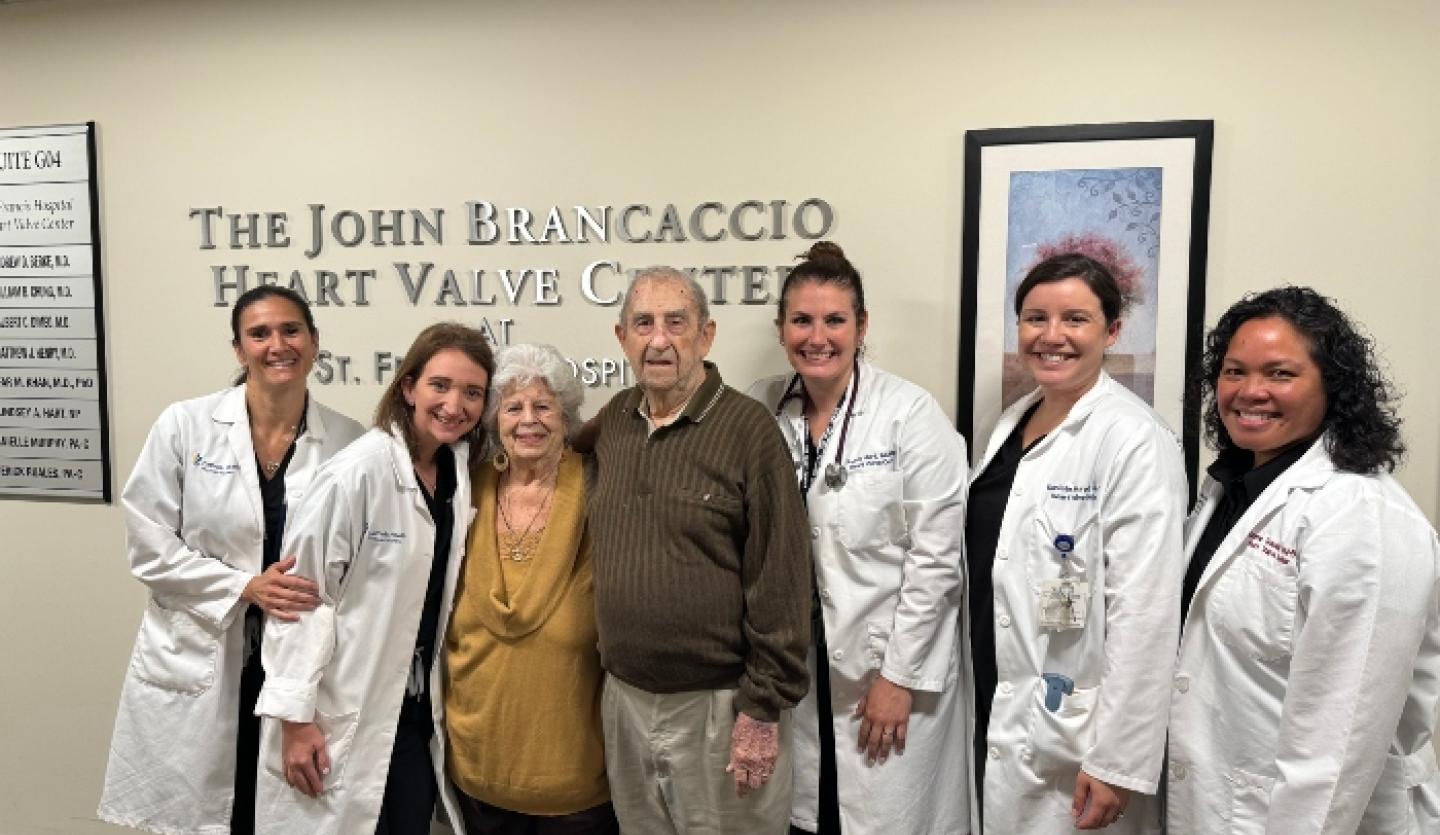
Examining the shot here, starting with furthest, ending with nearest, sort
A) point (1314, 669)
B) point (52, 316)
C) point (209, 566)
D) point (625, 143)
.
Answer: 1. point (52, 316)
2. point (625, 143)
3. point (209, 566)
4. point (1314, 669)

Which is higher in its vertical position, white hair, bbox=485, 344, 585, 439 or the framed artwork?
the framed artwork

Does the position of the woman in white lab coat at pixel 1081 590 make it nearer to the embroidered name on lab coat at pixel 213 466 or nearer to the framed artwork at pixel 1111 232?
the framed artwork at pixel 1111 232

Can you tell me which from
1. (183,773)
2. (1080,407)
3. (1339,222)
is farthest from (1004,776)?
(183,773)

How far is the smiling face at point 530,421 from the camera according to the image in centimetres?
178

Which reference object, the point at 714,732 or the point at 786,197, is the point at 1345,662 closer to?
the point at 714,732

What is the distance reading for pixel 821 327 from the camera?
1.81 meters

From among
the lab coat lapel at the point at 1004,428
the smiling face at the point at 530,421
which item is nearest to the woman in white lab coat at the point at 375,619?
the smiling face at the point at 530,421

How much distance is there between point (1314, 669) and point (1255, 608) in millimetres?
120

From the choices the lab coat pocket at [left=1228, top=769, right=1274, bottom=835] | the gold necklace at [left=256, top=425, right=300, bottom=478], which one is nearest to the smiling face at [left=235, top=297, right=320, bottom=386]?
the gold necklace at [left=256, top=425, right=300, bottom=478]

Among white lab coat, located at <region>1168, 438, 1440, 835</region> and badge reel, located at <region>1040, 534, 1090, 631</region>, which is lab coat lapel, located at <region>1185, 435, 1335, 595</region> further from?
badge reel, located at <region>1040, 534, 1090, 631</region>

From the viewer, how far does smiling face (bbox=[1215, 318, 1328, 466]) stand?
1.40 meters

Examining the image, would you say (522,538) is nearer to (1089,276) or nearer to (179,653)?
(179,653)

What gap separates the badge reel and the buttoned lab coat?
1146 mm

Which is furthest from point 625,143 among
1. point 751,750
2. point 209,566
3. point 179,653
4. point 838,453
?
point 179,653
